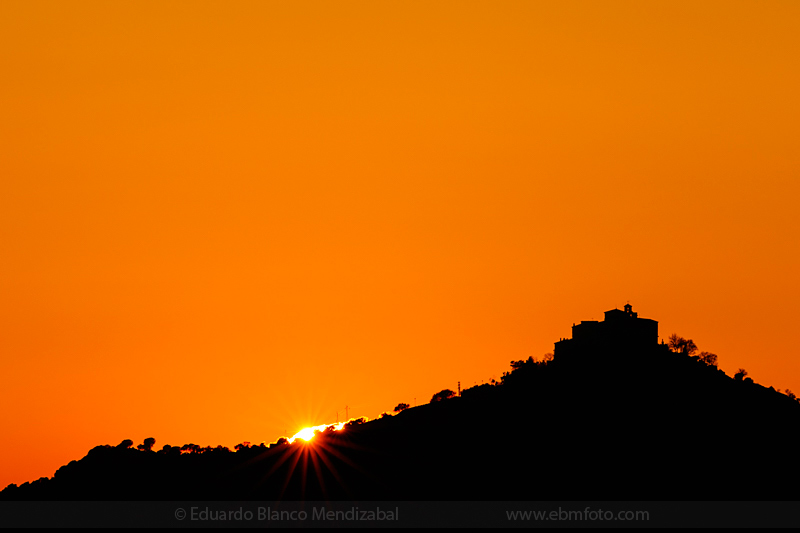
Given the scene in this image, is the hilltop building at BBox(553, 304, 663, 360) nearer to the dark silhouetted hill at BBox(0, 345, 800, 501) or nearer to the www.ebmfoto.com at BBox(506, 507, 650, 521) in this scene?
the dark silhouetted hill at BBox(0, 345, 800, 501)

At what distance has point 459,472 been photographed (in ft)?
530

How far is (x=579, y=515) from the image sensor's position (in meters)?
143

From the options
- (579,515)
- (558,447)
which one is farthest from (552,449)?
(579,515)

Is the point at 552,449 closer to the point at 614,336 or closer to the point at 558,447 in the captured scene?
the point at 558,447

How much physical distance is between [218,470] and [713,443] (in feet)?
203

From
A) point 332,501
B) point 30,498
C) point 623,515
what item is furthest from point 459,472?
point 30,498

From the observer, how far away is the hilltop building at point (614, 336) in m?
175

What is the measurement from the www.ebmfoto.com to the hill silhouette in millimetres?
4747

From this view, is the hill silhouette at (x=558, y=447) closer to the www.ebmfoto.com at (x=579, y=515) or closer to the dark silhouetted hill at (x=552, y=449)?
the dark silhouetted hill at (x=552, y=449)

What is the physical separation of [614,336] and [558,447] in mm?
21228

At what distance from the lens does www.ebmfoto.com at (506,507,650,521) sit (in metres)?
141

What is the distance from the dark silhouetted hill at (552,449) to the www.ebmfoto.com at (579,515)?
15.4 ft

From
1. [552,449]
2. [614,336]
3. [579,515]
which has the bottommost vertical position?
[579,515]

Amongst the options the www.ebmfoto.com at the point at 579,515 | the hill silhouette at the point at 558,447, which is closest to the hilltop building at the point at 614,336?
the hill silhouette at the point at 558,447
